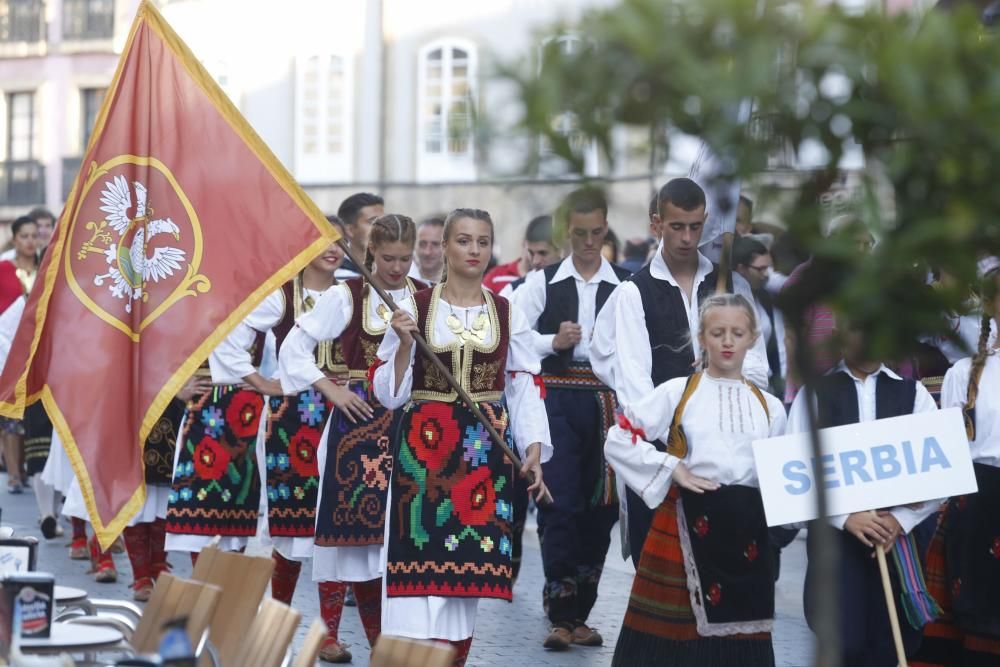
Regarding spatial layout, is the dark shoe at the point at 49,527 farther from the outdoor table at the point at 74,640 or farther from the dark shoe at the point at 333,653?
the outdoor table at the point at 74,640

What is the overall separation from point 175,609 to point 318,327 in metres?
3.15

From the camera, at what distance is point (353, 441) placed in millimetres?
8281

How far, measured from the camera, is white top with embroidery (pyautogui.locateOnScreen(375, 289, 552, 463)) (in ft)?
23.6

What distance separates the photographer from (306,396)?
29.5ft

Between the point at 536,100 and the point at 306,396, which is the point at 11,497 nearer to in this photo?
the point at 306,396

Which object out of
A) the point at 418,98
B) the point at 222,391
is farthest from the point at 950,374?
the point at 418,98

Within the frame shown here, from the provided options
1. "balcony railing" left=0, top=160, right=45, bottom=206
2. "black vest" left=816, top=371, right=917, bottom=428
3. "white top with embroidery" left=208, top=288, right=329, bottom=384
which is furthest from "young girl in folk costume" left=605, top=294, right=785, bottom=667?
"balcony railing" left=0, top=160, right=45, bottom=206

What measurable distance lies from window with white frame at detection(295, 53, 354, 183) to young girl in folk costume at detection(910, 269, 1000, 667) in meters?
29.2

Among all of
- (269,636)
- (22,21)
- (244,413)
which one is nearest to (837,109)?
(269,636)

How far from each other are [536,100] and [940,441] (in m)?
3.58

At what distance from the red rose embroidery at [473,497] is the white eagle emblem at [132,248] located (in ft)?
4.81

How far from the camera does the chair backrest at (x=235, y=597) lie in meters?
5.39

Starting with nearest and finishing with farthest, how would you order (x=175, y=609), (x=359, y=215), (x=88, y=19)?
(x=175, y=609) < (x=359, y=215) < (x=88, y=19)

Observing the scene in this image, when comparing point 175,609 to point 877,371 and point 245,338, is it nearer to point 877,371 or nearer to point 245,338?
point 877,371
